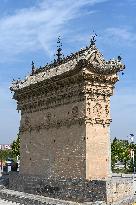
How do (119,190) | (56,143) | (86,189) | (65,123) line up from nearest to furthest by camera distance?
(119,190) → (86,189) → (65,123) → (56,143)

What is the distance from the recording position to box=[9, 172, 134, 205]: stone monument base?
18.8 m

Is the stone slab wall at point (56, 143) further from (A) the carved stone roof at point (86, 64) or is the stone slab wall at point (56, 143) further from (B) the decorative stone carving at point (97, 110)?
(A) the carved stone roof at point (86, 64)

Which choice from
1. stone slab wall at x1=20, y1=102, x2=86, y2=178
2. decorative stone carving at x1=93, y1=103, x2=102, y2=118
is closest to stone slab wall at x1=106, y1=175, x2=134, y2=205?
stone slab wall at x1=20, y1=102, x2=86, y2=178

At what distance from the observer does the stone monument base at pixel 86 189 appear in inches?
739

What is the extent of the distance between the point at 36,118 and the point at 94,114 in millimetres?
5899

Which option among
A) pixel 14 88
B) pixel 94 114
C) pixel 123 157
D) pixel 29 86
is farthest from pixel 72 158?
pixel 123 157

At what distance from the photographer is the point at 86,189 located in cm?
1977

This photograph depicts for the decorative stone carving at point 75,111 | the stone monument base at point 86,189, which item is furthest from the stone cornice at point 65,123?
the stone monument base at point 86,189

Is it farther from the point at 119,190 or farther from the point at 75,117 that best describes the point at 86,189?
the point at 75,117

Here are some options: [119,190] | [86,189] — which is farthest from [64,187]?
[119,190]

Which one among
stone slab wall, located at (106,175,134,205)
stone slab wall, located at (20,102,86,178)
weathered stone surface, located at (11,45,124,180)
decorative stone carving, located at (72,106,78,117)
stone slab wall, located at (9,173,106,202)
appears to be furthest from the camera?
decorative stone carving, located at (72,106,78,117)

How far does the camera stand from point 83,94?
823 inches

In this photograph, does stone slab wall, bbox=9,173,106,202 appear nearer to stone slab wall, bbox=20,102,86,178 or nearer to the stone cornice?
stone slab wall, bbox=20,102,86,178

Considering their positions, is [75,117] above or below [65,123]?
above
